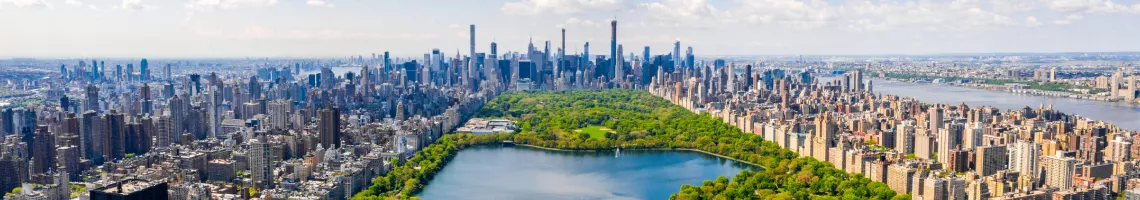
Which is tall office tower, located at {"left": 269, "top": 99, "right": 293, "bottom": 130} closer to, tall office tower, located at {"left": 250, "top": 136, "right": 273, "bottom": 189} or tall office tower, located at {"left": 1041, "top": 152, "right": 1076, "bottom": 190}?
tall office tower, located at {"left": 250, "top": 136, "right": 273, "bottom": 189}

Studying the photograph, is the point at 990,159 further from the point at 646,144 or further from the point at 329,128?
the point at 329,128

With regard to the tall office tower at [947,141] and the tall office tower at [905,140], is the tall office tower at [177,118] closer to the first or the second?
the tall office tower at [905,140]

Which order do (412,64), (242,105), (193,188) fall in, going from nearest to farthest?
(193,188)
(242,105)
(412,64)

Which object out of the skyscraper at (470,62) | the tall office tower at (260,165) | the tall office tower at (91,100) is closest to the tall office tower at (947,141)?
the tall office tower at (260,165)

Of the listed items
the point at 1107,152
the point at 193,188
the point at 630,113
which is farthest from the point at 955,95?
the point at 193,188

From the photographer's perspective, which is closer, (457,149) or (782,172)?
(782,172)

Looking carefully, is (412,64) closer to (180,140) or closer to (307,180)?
(180,140)

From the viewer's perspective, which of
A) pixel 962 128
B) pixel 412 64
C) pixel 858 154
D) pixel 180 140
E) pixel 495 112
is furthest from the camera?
pixel 412 64
